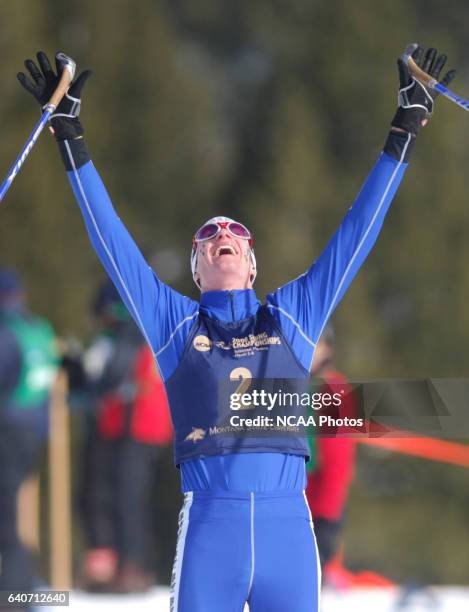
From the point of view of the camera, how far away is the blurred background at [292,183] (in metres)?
20.8

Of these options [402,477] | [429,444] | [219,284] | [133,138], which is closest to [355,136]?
[133,138]

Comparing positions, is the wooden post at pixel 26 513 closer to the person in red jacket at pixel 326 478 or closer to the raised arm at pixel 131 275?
the person in red jacket at pixel 326 478

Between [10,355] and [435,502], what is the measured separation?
14.9m

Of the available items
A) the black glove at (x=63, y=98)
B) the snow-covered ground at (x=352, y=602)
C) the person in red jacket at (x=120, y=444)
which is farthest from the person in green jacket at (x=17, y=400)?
the black glove at (x=63, y=98)

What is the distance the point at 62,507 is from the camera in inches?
349

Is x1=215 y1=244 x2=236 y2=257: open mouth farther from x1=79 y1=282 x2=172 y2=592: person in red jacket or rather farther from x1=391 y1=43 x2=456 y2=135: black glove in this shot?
x1=79 y1=282 x2=172 y2=592: person in red jacket

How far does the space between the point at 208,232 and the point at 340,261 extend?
41 cm

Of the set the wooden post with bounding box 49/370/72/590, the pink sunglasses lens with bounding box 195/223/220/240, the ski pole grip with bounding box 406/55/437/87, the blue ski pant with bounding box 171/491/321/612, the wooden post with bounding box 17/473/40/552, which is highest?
the wooden post with bounding box 49/370/72/590

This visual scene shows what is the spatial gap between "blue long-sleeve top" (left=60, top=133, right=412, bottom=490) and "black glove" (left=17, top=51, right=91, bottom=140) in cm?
5

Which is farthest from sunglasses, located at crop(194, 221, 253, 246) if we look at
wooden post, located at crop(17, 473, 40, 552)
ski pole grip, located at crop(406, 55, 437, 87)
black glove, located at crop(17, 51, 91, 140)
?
wooden post, located at crop(17, 473, 40, 552)

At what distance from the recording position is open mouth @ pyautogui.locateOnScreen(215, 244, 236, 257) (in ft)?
13.7

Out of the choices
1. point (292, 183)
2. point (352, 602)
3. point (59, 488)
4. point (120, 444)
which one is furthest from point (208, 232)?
point (292, 183)

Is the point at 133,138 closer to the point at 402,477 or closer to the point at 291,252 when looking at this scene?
the point at 291,252

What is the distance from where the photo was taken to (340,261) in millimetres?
4105
